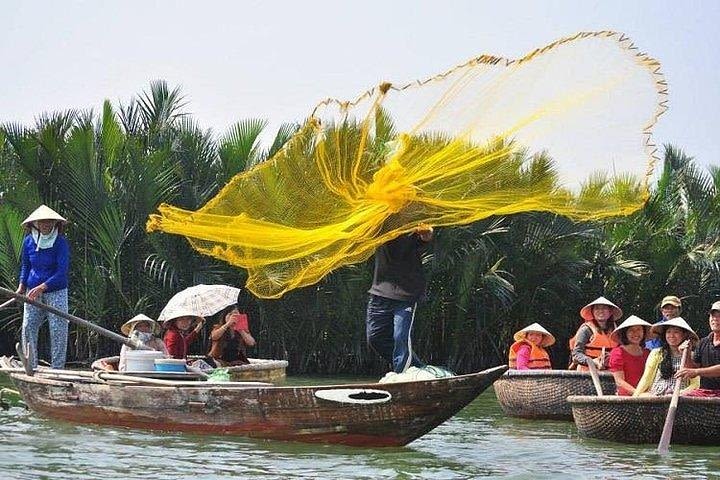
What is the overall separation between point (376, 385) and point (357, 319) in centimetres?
1105

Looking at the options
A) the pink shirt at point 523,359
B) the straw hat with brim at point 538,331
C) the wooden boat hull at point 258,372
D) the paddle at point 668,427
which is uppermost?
the straw hat with brim at point 538,331

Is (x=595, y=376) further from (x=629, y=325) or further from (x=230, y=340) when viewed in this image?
(x=230, y=340)

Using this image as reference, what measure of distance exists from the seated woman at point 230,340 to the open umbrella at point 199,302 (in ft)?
0.65

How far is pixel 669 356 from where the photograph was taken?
10656mm

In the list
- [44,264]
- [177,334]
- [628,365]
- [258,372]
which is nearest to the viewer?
[628,365]

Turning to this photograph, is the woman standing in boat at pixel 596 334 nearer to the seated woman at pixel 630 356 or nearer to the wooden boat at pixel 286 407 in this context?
the seated woman at pixel 630 356

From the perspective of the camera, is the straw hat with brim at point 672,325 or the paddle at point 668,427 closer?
the paddle at point 668,427

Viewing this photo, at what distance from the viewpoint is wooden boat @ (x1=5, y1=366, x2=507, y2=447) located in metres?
9.24

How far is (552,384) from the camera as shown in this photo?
12.7 meters

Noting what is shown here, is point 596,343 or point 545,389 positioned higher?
point 596,343

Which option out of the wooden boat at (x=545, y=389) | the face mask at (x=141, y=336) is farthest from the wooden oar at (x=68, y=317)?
the wooden boat at (x=545, y=389)

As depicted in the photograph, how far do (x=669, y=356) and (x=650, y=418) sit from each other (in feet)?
2.10

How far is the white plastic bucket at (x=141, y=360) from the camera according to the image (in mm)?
10852

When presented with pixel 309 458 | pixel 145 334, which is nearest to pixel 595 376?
pixel 309 458
